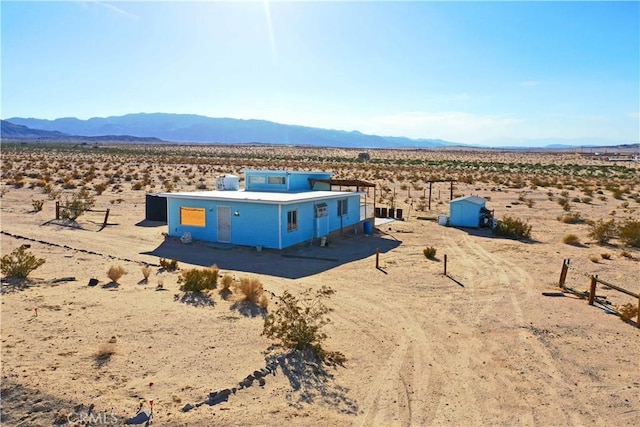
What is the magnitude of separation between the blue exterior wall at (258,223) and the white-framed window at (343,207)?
58 cm

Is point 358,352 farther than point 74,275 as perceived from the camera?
No

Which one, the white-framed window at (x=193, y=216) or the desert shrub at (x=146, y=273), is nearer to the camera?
the desert shrub at (x=146, y=273)

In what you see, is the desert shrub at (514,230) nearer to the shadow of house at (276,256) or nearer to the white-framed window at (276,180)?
the shadow of house at (276,256)

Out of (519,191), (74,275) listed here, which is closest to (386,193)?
(519,191)

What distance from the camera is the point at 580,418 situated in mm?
8156

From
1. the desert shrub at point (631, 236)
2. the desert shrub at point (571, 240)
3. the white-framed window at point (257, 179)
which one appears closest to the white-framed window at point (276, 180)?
the white-framed window at point (257, 179)

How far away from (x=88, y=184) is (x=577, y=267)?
37460mm

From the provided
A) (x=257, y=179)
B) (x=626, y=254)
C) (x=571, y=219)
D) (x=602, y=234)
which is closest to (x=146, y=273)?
(x=257, y=179)

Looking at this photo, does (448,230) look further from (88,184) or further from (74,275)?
(88,184)

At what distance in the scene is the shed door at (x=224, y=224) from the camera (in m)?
21.4

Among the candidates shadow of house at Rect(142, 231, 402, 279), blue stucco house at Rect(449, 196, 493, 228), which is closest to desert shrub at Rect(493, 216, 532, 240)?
blue stucco house at Rect(449, 196, 493, 228)

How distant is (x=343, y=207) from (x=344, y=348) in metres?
15.0

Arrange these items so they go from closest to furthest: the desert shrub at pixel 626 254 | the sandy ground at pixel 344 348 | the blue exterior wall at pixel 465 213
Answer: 1. the sandy ground at pixel 344 348
2. the desert shrub at pixel 626 254
3. the blue exterior wall at pixel 465 213

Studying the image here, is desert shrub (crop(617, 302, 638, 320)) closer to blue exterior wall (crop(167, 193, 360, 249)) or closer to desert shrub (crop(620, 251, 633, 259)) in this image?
desert shrub (crop(620, 251, 633, 259))
